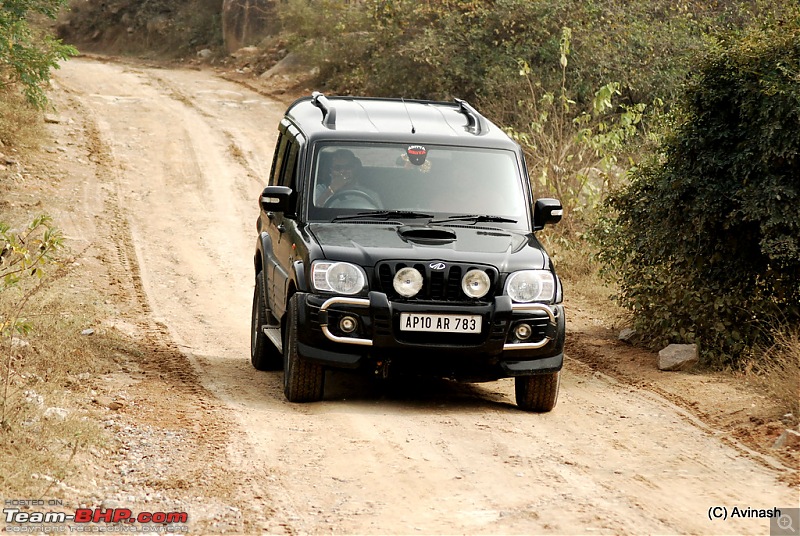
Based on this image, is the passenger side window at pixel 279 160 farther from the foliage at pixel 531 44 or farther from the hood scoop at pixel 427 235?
the foliage at pixel 531 44

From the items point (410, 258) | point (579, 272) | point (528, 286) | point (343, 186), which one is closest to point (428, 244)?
point (410, 258)

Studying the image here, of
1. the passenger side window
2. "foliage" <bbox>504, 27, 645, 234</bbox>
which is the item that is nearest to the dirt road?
the passenger side window

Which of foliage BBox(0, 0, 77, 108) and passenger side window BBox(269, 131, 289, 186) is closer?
passenger side window BBox(269, 131, 289, 186)

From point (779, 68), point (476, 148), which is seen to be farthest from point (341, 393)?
point (779, 68)

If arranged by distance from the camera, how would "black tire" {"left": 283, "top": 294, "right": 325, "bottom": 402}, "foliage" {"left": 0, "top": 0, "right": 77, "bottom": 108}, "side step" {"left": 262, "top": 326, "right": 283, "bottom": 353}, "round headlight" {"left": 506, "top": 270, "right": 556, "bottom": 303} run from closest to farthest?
1. "round headlight" {"left": 506, "top": 270, "right": 556, "bottom": 303}
2. "black tire" {"left": 283, "top": 294, "right": 325, "bottom": 402}
3. "side step" {"left": 262, "top": 326, "right": 283, "bottom": 353}
4. "foliage" {"left": 0, "top": 0, "right": 77, "bottom": 108}

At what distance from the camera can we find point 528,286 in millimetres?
7211

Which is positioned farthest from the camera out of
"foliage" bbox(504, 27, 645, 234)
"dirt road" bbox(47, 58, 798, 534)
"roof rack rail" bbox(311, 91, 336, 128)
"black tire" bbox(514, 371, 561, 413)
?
"foliage" bbox(504, 27, 645, 234)

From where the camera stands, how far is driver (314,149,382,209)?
7.91 metres

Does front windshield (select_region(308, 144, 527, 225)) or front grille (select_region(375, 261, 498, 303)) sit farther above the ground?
front windshield (select_region(308, 144, 527, 225))

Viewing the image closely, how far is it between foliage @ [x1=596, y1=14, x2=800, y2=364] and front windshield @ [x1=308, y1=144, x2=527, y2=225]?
168 centimetres

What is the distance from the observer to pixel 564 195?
14742 mm

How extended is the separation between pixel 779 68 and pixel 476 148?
2.39m

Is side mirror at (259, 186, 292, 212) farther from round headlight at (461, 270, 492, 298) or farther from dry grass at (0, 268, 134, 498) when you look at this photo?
dry grass at (0, 268, 134, 498)

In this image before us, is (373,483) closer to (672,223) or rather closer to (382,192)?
(382,192)
